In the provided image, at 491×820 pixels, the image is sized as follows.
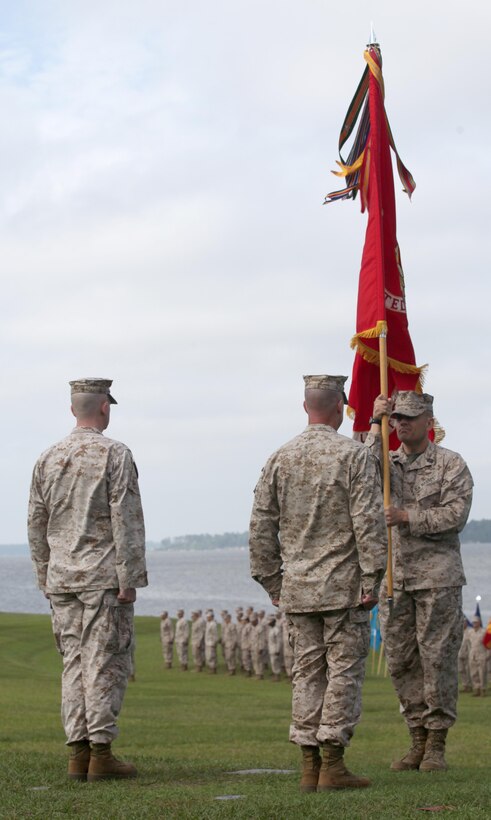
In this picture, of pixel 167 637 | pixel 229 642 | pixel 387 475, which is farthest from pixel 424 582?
pixel 167 637

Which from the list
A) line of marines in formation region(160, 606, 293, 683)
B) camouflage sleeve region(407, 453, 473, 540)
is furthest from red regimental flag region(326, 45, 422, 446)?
line of marines in formation region(160, 606, 293, 683)

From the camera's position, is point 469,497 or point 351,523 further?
point 469,497

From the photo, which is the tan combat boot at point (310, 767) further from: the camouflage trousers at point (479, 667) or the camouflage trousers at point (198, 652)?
the camouflage trousers at point (198, 652)

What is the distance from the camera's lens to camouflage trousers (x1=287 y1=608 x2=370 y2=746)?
7.27m

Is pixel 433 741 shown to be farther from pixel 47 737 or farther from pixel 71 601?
pixel 47 737

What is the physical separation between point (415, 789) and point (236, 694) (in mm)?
21718

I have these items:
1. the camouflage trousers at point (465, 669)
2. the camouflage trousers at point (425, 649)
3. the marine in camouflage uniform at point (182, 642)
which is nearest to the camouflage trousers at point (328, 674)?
the camouflage trousers at point (425, 649)

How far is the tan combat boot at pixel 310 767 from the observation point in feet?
24.0

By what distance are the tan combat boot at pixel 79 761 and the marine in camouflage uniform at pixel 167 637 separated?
28.7 metres

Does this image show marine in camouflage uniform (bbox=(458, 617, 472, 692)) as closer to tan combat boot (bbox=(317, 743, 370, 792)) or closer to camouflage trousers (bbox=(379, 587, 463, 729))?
camouflage trousers (bbox=(379, 587, 463, 729))

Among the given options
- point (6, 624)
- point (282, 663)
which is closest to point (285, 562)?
point (282, 663)

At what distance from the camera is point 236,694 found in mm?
28422

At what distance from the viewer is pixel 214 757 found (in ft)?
38.7

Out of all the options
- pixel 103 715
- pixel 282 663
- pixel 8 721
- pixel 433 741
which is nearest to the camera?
pixel 103 715
